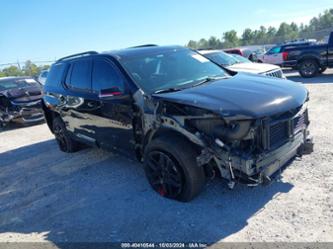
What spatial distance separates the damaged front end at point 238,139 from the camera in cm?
320

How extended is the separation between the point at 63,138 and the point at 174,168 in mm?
3605

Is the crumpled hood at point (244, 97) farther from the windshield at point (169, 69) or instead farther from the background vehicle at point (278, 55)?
the background vehicle at point (278, 55)

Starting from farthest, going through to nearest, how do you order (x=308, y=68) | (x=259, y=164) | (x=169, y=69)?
(x=308, y=68), (x=169, y=69), (x=259, y=164)

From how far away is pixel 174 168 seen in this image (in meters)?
3.74

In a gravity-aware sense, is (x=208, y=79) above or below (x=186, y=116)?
above

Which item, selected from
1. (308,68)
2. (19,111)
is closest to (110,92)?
(19,111)

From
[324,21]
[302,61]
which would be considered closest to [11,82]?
[302,61]

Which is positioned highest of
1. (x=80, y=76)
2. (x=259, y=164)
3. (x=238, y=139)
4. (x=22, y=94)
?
(x=80, y=76)

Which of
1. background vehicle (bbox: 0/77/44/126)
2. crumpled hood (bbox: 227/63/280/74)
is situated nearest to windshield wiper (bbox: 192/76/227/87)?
crumpled hood (bbox: 227/63/280/74)

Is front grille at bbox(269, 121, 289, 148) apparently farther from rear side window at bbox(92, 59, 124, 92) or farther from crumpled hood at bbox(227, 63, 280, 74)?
crumpled hood at bbox(227, 63, 280, 74)

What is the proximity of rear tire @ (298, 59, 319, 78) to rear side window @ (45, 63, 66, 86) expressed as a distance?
11445mm

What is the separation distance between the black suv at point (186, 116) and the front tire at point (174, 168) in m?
0.01

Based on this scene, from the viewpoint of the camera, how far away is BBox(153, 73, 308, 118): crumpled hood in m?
3.23

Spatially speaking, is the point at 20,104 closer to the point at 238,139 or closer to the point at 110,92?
the point at 110,92
